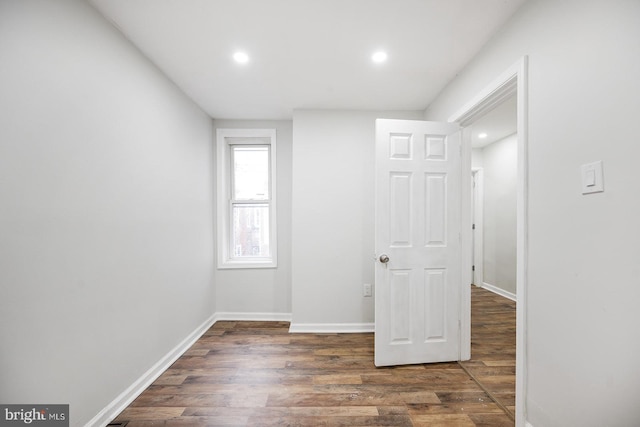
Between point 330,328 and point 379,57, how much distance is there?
270 cm

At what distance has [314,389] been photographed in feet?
5.99

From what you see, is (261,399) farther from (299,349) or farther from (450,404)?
(450,404)

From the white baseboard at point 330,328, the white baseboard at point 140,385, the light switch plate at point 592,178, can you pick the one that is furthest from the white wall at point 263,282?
the light switch plate at point 592,178

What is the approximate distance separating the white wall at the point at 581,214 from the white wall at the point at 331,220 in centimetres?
157

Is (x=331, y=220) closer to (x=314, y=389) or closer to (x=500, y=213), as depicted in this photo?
(x=314, y=389)

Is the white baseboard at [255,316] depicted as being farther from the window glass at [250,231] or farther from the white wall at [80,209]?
the white wall at [80,209]

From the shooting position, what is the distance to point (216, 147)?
3143 millimetres

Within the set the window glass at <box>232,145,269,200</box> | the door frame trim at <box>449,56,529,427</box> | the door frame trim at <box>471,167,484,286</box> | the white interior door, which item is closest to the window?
the window glass at <box>232,145,269,200</box>

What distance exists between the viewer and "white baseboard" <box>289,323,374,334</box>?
2.78 meters

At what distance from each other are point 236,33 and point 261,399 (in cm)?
253

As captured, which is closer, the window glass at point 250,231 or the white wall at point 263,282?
the white wall at point 263,282

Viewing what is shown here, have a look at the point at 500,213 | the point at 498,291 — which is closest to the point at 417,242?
the point at 500,213

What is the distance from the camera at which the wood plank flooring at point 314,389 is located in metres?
1.56

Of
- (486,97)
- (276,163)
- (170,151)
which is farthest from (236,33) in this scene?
(486,97)
